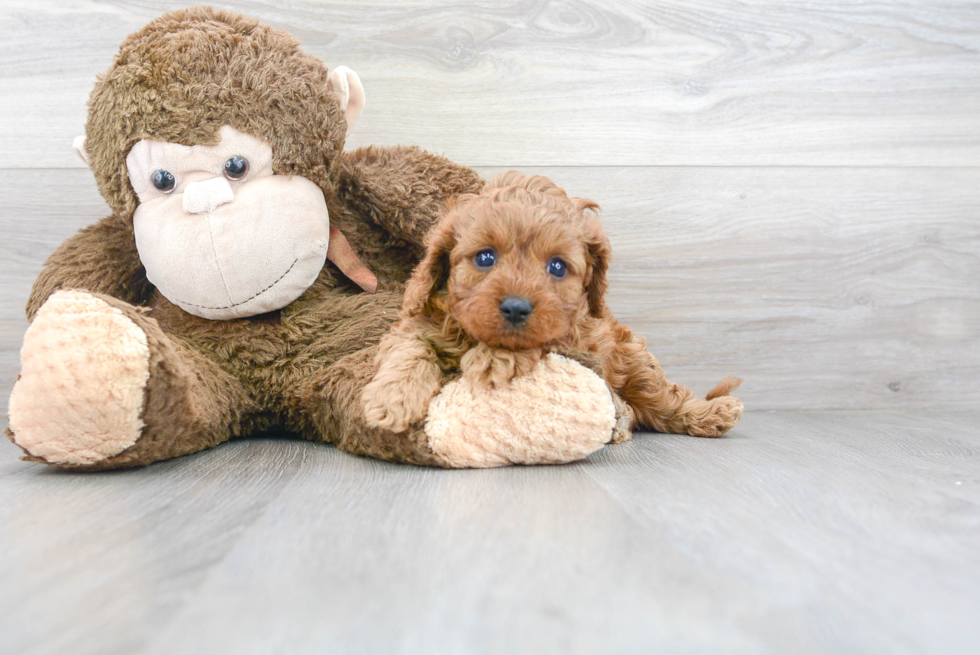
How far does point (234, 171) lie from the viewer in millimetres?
1165

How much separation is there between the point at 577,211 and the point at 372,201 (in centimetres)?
45

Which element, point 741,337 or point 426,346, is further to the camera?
point 741,337

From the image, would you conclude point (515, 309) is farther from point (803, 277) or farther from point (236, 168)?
point (803, 277)

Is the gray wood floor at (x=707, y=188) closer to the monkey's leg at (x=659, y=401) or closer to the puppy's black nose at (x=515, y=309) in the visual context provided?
the monkey's leg at (x=659, y=401)

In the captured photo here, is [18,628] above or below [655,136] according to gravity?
below

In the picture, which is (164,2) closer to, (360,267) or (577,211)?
(360,267)

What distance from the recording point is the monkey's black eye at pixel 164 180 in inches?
45.3

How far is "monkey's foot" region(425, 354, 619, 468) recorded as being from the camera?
38.0 inches

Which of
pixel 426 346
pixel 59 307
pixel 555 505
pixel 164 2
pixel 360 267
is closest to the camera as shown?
pixel 555 505

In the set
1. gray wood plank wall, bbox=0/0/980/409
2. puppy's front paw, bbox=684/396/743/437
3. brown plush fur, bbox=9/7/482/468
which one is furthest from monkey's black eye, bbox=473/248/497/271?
gray wood plank wall, bbox=0/0/980/409

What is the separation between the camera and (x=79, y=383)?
89 cm

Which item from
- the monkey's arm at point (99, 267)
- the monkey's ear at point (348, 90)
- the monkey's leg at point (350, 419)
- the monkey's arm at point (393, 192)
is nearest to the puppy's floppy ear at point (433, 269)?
the monkey's leg at point (350, 419)

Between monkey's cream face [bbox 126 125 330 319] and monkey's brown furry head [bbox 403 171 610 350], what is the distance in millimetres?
261

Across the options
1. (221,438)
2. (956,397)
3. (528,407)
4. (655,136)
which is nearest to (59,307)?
(221,438)
